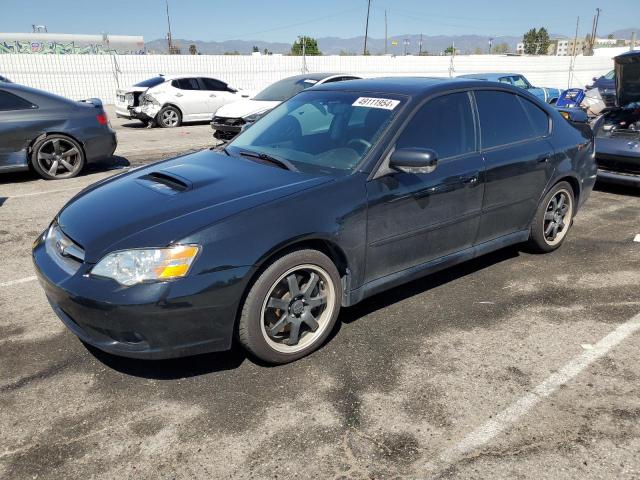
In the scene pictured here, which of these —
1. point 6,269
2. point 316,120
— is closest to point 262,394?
point 316,120

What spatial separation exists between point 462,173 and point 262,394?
210cm

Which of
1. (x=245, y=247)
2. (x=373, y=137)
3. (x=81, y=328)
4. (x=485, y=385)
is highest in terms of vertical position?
(x=373, y=137)

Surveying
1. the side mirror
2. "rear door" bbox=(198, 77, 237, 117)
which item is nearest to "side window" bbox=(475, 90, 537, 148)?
the side mirror

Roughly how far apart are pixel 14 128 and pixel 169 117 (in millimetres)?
7793

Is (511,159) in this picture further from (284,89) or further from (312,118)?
(284,89)

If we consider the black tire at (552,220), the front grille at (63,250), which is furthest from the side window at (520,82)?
the front grille at (63,250)

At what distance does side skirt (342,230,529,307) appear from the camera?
3.50 metres

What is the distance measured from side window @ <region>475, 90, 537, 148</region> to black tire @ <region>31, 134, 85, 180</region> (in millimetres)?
6369

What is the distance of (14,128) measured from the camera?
7578mm

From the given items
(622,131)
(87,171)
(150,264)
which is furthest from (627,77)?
(87,171)

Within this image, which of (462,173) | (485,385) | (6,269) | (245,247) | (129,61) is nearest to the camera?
(245,247)

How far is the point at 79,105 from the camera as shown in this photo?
8.17m

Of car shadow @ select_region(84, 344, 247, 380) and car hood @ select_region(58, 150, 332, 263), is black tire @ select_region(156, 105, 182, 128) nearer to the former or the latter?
car hood @ select_region(58, 150, 332, 263)

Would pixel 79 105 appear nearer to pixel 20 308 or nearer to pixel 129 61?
pixel 20 308
